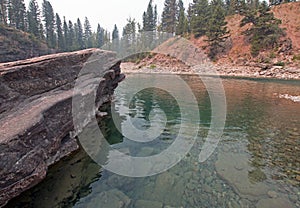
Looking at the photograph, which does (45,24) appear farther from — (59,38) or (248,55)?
(248,55)

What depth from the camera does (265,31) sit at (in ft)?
178

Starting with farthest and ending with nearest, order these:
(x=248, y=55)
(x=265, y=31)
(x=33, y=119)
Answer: (x=248, y=55)
(x=265, y=31)
(x=33, y=119)

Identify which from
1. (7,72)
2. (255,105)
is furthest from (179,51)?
(7,72)

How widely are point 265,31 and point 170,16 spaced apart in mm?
48421

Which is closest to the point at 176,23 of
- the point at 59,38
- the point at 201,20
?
the point at 201,20

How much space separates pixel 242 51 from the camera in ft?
194

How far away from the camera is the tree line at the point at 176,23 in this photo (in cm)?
5416

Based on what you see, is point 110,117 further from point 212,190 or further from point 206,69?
point 206,69

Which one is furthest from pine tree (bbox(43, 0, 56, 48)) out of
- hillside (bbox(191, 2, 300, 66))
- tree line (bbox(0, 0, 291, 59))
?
hillside (bbox(191, 2, 300, 66))

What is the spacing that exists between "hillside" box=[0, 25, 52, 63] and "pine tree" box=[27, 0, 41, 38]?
12734 mm

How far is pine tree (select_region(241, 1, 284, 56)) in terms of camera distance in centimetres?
5231

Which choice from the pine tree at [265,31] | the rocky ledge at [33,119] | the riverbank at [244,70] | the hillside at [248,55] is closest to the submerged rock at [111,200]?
the rocky ledge at [33,119]

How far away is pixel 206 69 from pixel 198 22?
23610 mm

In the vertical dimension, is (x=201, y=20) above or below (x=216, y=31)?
above
